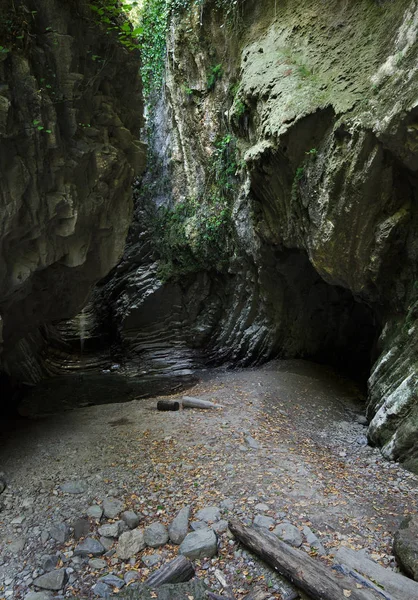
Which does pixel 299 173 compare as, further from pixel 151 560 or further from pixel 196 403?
pixel 151 560

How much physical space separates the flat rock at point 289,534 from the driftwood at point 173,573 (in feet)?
3.23

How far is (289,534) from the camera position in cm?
420

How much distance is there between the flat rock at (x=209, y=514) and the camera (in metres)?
4.54

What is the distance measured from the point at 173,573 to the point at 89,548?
3.24ft

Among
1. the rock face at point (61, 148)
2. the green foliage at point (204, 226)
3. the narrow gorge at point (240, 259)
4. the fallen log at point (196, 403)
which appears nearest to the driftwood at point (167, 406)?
the fallen log at point (196, 403)

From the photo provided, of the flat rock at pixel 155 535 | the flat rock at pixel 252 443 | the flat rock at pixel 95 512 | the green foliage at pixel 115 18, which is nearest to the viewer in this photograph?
the flat rock at pixel 155 535

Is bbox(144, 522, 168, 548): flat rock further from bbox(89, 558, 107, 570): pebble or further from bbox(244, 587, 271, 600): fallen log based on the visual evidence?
bbox(244, 587, 271, 600): fallen log

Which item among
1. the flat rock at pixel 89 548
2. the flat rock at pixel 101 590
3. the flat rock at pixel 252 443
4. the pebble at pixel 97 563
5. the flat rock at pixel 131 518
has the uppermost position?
the flat rock at pixel 252 443

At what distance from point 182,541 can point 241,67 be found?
10724 millimetres

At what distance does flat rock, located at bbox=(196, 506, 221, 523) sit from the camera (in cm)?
454

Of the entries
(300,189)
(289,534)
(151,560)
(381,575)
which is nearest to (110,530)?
(151,560)

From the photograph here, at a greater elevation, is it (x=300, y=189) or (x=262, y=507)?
(x=300, y=189)

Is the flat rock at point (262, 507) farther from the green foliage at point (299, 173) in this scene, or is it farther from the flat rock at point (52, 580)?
the green foliage at point (299, 173)

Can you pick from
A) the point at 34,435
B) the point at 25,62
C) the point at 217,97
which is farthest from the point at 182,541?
the point at 217,97
